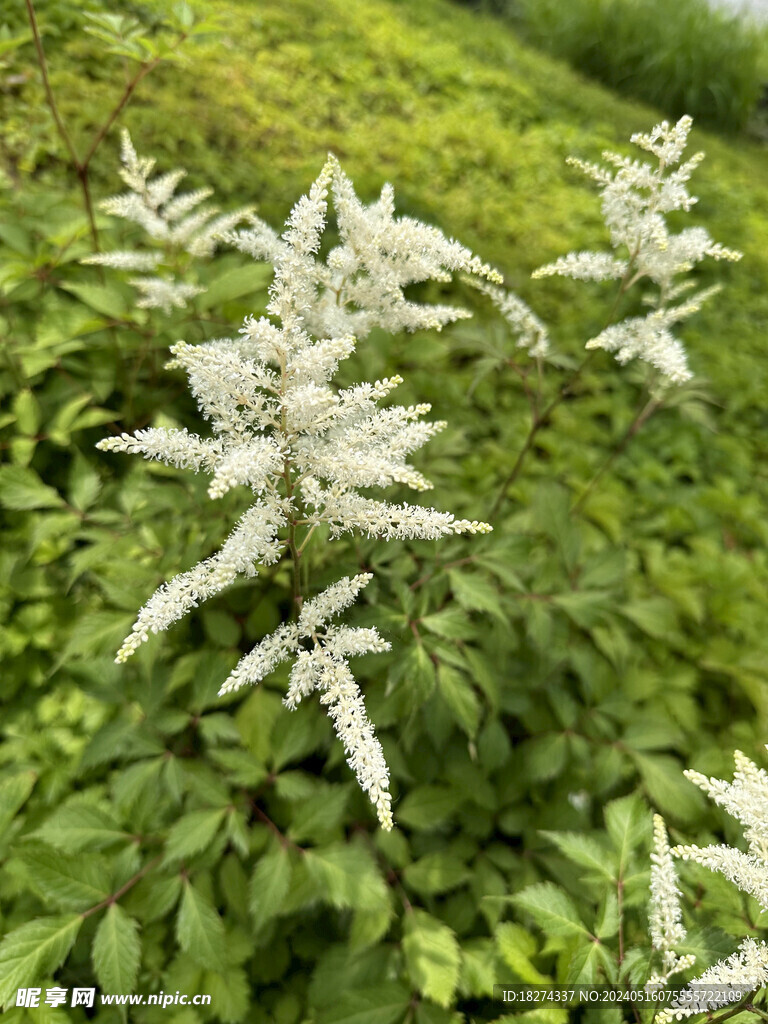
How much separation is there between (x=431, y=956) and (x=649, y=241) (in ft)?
7.48

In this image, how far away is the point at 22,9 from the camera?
4109mm

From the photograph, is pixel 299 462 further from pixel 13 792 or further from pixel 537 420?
pixel 13 792

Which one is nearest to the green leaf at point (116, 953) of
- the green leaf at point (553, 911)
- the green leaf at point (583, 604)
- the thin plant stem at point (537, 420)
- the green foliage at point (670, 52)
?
the green leaf at point (553, 911)

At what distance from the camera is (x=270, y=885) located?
166cm

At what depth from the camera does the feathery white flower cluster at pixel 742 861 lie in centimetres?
113

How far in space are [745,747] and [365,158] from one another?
528 centimetres

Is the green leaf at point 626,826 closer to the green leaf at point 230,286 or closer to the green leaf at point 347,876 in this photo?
the green leaf at point 347,876

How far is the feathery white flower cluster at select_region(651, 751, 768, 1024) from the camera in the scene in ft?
3.70

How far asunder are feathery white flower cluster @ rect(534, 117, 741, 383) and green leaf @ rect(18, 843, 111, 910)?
213cm

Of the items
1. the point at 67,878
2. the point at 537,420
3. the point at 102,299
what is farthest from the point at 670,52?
the point at 67,878

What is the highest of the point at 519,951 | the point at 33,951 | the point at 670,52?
the point at 670,52

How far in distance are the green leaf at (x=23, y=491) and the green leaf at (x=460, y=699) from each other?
1.52m

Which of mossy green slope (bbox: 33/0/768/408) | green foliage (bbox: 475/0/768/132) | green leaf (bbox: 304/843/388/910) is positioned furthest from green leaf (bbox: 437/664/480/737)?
green foliage (bbox: 475/0/768/132)

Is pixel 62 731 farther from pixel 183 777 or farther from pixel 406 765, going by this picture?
pixel 406 765
